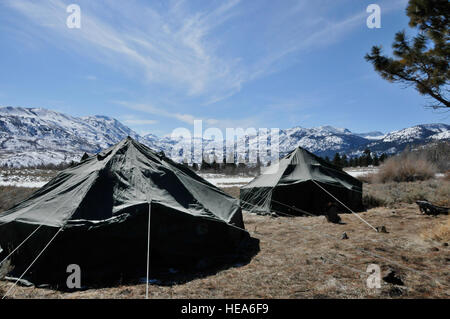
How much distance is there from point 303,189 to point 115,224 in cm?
812

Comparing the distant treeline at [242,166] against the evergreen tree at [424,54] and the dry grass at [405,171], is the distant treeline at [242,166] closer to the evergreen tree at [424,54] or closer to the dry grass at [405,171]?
the dry grass at [405,171]

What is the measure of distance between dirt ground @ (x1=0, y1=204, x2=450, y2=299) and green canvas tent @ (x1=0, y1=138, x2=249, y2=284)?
0.60 meters

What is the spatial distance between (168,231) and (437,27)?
9930mm

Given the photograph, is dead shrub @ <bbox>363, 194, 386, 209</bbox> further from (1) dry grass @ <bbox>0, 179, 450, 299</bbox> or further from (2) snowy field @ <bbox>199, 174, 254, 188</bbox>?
(2) snowy field @ <bbox>199, 174, 254, 188</bbox>

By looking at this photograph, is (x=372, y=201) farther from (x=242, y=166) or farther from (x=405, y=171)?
(x=242, y=166)

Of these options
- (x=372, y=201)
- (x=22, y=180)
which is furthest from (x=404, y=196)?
(x=22, y=180)

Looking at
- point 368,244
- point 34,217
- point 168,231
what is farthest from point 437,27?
point 34,217

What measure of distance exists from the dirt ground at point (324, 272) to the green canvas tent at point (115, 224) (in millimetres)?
600

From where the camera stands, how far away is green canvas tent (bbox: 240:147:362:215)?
10836mm

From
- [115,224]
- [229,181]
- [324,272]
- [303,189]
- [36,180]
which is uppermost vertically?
[36,180]

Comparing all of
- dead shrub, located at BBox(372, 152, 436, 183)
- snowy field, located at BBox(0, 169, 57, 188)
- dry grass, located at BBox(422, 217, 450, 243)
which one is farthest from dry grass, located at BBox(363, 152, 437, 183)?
snowy field, located at BBox(0, 169, 57, 188)

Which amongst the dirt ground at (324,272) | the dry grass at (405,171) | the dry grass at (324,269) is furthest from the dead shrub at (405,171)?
the dirt ground at (324,272)

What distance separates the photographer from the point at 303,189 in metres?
10.9
